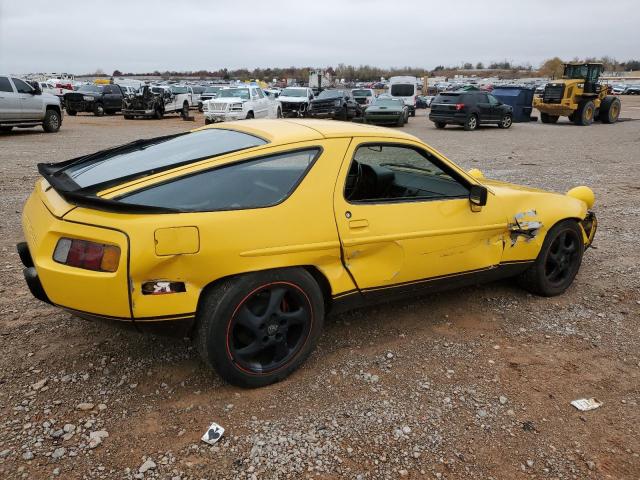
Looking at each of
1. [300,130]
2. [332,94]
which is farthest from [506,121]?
[300,130]

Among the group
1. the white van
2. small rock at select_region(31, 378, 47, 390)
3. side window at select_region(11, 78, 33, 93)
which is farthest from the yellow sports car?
the white van

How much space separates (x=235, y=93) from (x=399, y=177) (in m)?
18.5

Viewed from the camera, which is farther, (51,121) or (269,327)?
(51,121)

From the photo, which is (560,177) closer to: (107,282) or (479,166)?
(479,166)

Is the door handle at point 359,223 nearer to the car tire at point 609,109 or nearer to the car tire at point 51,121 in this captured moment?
the car tire at point 51,121

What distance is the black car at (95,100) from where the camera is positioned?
87.1ft

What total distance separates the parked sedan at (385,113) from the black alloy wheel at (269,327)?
64.2 ft

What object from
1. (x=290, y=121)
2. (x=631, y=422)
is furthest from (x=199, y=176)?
(x=631, y=422)

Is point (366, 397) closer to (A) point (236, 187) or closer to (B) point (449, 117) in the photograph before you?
(A) point (236, 187)

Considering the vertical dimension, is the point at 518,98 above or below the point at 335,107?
above

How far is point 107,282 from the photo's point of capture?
247 cm

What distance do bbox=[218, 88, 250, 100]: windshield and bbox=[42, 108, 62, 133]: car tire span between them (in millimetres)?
6561

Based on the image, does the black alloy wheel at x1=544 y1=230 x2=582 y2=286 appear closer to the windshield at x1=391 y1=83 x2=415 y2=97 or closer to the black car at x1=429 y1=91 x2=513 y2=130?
the black car at x1=429 y1=91 x2=513 y2=130

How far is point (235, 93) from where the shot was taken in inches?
832
